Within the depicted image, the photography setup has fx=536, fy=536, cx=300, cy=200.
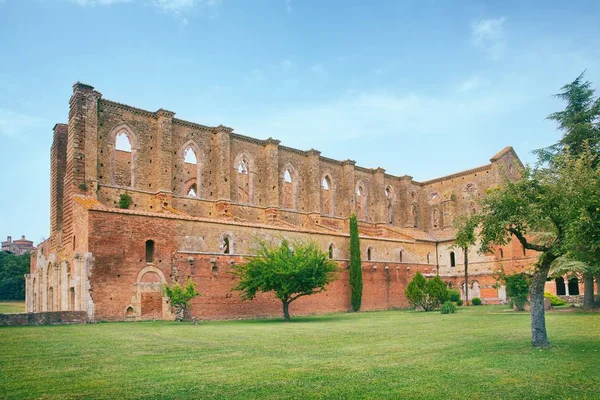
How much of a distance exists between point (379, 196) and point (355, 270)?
42.1 ft

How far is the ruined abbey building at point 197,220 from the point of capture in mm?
26031

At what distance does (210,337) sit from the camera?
1681cm

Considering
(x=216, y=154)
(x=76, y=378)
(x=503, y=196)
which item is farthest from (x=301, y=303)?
(x=76, y=378)

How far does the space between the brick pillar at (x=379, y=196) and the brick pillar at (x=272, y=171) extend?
11.5 metres

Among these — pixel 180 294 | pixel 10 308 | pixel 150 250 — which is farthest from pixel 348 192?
pixel 10 308

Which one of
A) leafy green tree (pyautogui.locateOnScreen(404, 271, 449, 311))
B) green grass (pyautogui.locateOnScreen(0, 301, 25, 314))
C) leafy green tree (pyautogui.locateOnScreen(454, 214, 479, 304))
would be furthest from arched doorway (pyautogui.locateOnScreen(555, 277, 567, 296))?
green grass (pyautogui.locateOnScreen(0, 301, 25, 314))

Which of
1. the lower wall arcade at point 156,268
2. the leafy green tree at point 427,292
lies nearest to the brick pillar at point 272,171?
the lower wall arcade at point 156,268

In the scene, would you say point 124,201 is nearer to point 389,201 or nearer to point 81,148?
point 81,148

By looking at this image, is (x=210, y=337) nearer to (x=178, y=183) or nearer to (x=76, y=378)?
(x=76, y=378)

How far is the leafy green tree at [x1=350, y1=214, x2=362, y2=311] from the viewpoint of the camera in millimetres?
35688

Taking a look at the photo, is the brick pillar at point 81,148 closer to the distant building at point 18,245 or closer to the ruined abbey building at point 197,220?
the ruined abbey building at point 197,220

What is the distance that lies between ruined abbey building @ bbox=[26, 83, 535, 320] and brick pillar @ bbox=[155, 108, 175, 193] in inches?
2.5

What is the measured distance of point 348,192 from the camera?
44.4 metres

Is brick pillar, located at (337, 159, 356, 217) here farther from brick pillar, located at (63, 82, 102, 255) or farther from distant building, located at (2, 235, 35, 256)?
distant building, located at (2, 235, 35, 256)
